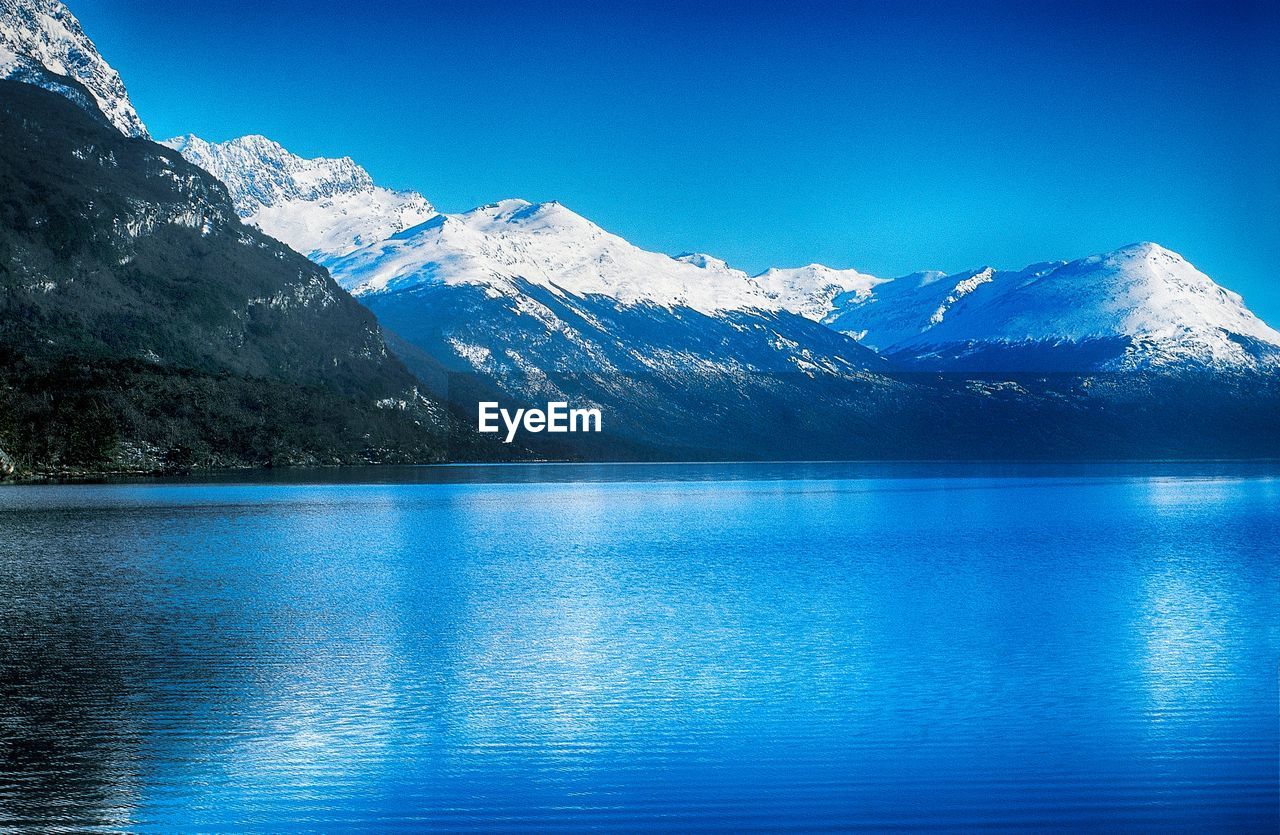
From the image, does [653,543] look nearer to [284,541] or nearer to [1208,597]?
[284,541]

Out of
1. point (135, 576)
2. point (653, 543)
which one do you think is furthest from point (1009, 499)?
point (135, 576)

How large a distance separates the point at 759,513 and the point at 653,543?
143ft

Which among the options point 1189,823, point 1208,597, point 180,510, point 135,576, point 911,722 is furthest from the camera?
point 180,510

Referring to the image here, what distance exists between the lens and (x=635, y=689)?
35000mm

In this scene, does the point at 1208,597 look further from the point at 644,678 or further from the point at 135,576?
the point at 135,576

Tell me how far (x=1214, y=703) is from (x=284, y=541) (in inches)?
2786

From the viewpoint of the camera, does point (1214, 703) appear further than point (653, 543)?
No

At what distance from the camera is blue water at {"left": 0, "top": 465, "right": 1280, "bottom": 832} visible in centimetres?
2381

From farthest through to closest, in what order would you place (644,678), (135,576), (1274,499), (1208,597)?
(1274,499)
(135,576)
(1208,597)
(644,678)

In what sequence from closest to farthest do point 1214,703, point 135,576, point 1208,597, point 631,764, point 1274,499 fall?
point 631,764 < point 1214,703 < point 1208,597 < point 135,576 < point 1274,499

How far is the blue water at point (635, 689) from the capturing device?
938 inches

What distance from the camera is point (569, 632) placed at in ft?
151

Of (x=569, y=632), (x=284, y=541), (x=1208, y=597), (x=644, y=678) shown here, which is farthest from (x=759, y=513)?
(x=644, y=678)

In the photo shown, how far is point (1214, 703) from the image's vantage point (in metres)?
32.8
